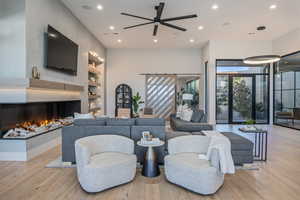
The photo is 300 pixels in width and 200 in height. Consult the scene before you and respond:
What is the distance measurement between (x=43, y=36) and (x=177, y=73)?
6.41m

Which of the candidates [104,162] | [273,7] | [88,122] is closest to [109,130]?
[88,122]

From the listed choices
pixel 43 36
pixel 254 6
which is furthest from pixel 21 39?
pixel 254 6

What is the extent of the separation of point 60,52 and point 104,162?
11.1 ft

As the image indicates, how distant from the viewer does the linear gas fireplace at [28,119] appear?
12.4ft

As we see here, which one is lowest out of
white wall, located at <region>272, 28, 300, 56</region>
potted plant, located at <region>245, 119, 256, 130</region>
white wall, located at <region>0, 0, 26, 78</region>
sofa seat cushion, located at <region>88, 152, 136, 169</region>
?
sofa seat cushion, located at <region>88, 152, 136, 169</region>

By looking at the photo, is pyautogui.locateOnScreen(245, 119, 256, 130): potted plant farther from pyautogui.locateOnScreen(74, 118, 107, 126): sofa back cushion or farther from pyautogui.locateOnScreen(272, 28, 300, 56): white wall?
pyautogui.locateOnScreen(272, 28, 300, 56): white wall

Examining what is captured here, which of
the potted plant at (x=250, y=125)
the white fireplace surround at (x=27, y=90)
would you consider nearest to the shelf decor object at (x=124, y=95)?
the white fireplace surround at (x=27, y=90)

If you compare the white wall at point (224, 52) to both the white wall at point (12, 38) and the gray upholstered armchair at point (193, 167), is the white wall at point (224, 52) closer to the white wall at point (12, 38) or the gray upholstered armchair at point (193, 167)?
the gray upholstered armchair at point (193, 167)

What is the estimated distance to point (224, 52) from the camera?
8.18m

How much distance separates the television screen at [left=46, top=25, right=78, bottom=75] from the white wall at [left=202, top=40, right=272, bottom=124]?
5.34 metres

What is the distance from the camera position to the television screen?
14.4 ft

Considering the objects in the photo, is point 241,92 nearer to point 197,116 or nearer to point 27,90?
point 197,116

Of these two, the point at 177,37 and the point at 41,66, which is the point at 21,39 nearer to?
the point at 41,66

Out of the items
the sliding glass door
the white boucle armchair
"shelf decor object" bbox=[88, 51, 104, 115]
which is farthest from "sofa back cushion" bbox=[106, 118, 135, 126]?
the sliding glass door
